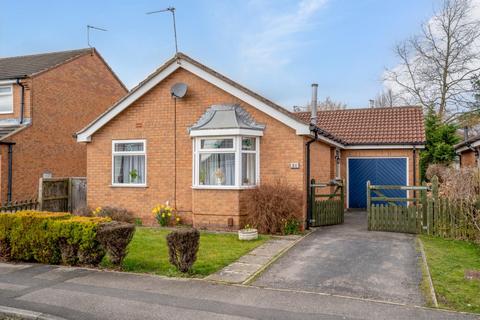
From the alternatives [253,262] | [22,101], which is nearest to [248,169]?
[253,262]

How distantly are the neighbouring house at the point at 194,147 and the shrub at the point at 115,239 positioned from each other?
4613 mm

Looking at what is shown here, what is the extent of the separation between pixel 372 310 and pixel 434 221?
678 cm

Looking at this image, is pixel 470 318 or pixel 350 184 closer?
pixel 470 318

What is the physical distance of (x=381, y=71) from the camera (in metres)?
35.2

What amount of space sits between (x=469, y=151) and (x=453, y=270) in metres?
18.6

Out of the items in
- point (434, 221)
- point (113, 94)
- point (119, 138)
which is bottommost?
point (434, 221)

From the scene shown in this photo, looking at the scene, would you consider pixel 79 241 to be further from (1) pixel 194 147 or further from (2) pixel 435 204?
(2) pixel 435 204

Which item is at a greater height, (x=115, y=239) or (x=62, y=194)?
(x=62, y=194)

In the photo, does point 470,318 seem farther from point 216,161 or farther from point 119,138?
point 119,138

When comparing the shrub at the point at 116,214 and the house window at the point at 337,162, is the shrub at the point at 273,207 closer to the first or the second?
the shrub at the point at 116,214

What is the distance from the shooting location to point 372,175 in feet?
59.8

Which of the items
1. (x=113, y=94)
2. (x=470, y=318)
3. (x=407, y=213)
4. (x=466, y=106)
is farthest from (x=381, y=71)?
(x=470, y=318)

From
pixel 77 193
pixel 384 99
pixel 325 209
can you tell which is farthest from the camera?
pixel 384 99

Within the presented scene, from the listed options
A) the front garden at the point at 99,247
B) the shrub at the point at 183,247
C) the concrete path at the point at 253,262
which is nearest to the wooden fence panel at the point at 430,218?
the concrete path at the point at 253,262
